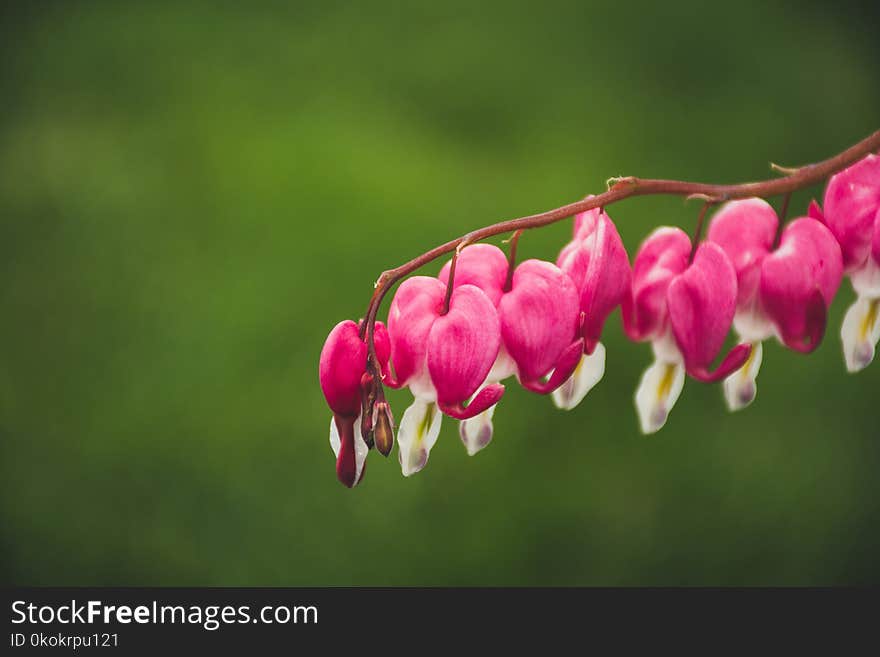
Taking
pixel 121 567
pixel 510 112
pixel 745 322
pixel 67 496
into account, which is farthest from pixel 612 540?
pixel 745 322

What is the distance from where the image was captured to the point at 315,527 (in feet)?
7.01

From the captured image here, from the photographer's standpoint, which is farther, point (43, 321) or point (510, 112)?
point (510, 112)

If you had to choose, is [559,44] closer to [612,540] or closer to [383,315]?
[383,315]

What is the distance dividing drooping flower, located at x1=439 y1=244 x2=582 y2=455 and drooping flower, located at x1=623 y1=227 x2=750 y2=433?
0.07 metres

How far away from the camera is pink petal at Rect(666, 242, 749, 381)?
2.26ft

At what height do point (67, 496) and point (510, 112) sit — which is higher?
point (510, 112)

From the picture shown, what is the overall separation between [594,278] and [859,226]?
193 millimetres

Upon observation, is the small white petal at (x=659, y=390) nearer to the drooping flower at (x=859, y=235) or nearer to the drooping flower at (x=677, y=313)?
the drooping flower at (x=677, y=313)

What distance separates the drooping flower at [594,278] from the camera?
688 millimetres

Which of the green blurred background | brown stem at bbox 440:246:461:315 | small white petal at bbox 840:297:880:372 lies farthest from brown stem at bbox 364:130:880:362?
the green blurred background

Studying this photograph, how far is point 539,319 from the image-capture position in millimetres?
676

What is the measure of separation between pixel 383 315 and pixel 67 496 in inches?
30.4

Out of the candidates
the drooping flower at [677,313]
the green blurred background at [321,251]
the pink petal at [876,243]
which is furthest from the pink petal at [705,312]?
the green blurred background at [321,251]

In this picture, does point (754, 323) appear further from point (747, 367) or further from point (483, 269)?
point (483, 269)
